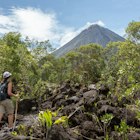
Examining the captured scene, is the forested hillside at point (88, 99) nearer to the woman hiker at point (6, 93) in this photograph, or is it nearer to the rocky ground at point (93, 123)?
the rocky ground at point (93, 123)

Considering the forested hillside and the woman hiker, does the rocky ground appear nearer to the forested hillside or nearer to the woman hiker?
the forested hillside

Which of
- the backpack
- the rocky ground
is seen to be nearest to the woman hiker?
the backpack

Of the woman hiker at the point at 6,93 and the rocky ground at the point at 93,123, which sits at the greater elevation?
the woman hiker at the point at 6,93

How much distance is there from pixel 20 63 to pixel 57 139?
67.5 ft

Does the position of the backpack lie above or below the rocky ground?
above

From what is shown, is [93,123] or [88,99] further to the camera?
[88,99]

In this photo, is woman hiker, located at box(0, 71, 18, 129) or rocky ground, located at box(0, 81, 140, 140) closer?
rocky ground, located at box(0, 81, 140, 140)

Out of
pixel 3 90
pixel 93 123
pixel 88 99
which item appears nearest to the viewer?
pixel 3 90

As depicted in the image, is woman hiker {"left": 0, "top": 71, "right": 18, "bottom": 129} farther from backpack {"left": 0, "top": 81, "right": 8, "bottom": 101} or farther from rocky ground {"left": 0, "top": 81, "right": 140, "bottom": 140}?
rocky ground {"left": 0, "top": 81, "right": 140, "bottom": 140}

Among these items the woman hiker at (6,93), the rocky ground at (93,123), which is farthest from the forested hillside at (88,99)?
the woman hiker at (6,93)

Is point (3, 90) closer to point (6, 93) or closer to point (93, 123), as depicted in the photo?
point (6, 93)

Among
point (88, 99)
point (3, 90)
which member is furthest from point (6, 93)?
point (88, 99)

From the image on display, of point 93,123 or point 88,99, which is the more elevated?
point 88,99

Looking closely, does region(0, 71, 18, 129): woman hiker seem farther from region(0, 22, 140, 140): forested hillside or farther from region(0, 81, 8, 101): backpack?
region(0, 22, 140, 140): forested hillside
